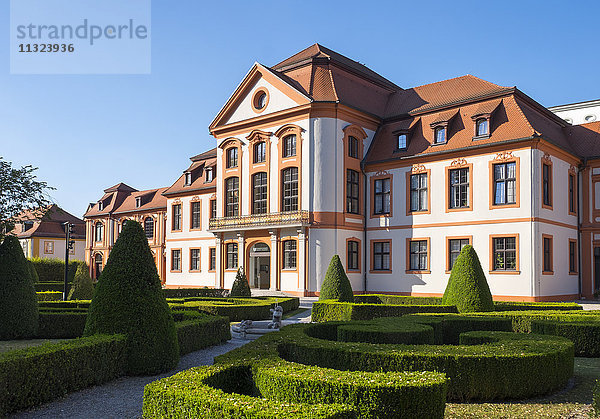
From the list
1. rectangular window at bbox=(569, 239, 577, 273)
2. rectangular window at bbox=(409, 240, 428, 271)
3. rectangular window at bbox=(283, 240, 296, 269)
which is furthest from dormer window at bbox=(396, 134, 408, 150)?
rectangular window at bbox=(569, 239, 577, 273)

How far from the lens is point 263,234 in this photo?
3356 cm

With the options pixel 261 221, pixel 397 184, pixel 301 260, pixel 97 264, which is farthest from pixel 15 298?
pixel 97 264

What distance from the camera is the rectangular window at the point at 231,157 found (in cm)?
3641

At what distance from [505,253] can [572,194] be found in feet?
20.1

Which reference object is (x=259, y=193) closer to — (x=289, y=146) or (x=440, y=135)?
(x=289, y=146)

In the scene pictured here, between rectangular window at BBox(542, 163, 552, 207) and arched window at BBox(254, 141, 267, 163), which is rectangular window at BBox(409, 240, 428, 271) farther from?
arched window at BBox(254, 141, 267, 163)

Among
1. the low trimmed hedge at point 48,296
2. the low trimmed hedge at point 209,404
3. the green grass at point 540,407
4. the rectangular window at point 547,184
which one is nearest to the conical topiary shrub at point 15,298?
the low trimmed hedge at point 209,404

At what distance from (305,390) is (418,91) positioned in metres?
31.2

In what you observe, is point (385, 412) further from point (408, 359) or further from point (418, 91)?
point (418, 91)

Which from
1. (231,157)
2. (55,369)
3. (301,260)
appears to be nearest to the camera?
(55,369)

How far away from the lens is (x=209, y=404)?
538 cm

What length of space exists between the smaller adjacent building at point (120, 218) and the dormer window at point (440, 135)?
85.8 ft

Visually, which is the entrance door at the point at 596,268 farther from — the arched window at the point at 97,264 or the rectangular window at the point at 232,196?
the arched window at the point at 97,264

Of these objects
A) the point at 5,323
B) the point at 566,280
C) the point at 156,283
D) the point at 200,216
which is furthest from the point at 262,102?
the point at 156,283
